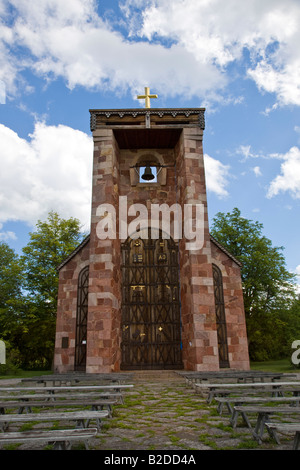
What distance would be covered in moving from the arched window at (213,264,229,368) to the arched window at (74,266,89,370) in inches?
208

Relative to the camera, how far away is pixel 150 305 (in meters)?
13.8

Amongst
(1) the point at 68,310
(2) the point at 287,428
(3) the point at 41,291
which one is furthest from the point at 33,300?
(2) the point at 287,428

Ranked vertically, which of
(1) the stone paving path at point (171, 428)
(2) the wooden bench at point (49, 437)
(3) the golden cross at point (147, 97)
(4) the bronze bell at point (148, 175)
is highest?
(3) the golden cross at point (147, 97)

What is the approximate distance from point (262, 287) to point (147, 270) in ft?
42.0

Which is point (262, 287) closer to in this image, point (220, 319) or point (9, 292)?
point (220, 319)

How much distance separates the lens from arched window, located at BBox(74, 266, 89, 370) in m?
13.3

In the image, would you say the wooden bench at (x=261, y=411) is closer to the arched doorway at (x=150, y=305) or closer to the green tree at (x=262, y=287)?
the arched doorway at (x=150, y=305)

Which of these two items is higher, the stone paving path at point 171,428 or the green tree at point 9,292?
the green tree at point 9,292

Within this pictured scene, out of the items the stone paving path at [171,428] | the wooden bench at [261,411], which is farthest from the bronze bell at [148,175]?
the wooden bench at [261,411]

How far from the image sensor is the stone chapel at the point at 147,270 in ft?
40.3

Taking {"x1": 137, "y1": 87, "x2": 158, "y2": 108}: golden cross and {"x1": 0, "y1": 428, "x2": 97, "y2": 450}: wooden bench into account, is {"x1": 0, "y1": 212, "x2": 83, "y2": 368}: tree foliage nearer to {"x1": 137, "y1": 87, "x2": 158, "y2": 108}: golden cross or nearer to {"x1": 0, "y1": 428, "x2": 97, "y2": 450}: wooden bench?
{"x1": 137, "y1": 87, "x2": 158, "y2": 108}: golden cross

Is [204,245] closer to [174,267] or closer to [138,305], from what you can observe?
[174,267]

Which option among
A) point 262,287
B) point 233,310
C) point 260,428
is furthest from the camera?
point 262,287

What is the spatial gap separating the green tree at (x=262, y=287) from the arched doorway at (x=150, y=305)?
36.6 ft
